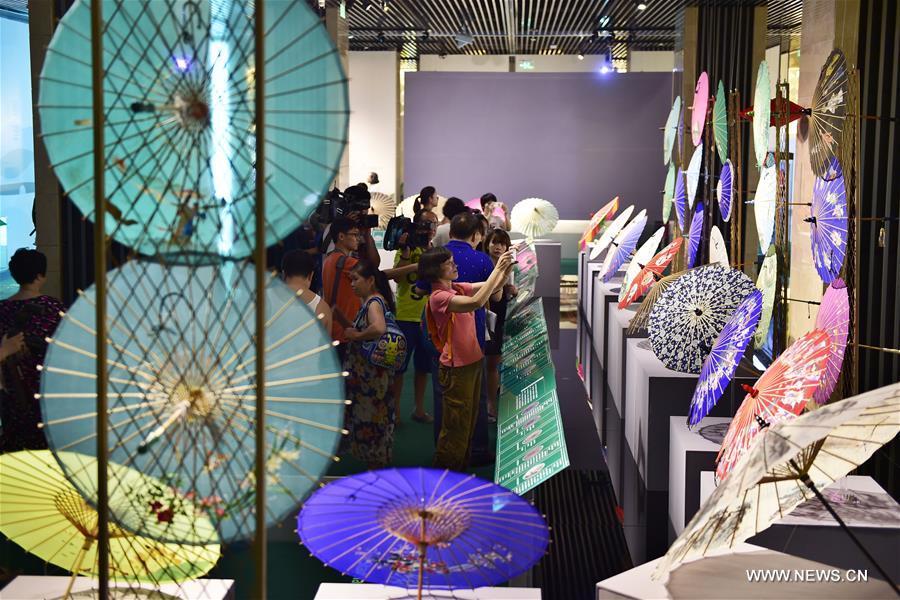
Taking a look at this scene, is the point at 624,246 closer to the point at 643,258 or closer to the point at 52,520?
the point at 643,258

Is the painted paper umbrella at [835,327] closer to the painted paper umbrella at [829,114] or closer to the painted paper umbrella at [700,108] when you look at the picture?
the painted paper umbrella at [829,114]

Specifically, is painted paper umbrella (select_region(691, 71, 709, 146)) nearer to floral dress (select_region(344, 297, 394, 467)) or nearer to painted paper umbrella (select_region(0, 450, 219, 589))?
floral dress (select_region(344, 297, 394, 467))

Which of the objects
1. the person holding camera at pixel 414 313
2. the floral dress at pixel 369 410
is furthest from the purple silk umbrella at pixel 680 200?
the floral dress at pixel 369 410

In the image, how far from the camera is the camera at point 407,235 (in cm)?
541

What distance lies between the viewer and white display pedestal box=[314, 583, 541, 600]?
2.01 m

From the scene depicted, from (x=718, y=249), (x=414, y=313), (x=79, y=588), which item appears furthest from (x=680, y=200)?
(x=79, y=588)

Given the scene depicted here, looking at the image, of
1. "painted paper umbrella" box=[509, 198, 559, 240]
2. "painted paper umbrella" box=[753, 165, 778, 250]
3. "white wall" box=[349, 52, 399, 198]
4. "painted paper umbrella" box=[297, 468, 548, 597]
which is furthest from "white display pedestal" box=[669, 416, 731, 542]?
"white wall" box=[349, 52, 399, 198]

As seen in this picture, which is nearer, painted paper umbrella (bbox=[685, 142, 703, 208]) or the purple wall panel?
painted paper umbrella (bbox=[685, 142, 703, 208])

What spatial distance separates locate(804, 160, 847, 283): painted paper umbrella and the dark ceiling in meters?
6.16

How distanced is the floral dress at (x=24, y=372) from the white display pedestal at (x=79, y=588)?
2.52ft

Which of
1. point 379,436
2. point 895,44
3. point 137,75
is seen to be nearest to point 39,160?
point 379,436

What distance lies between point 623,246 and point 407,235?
2270mm

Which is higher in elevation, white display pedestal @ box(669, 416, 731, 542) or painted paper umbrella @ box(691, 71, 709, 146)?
painted paper umbrella @ box(691, 71, 709, 146)

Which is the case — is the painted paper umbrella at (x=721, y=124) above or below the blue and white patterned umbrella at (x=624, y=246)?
above
